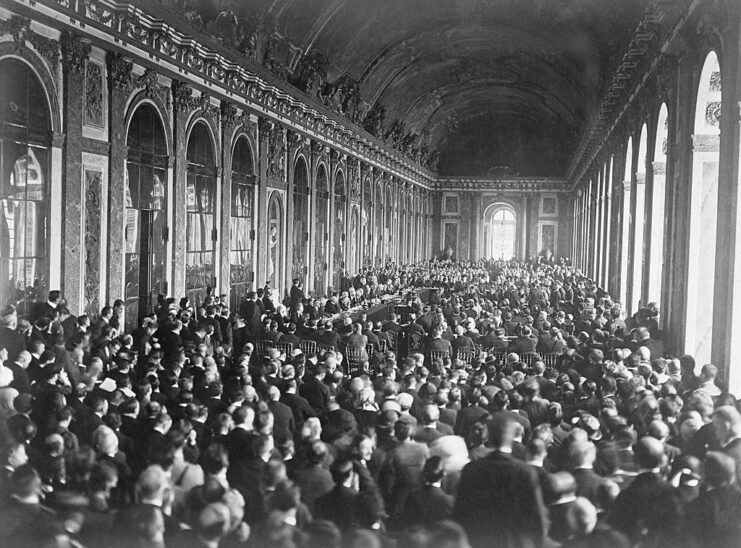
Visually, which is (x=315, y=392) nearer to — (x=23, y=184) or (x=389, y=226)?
(x=23, y=184)

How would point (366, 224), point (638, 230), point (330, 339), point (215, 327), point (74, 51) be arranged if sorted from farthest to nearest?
point (366, 224) < point (638, 230) < point (330, 339) < point (215, 327) < point (74, 51)

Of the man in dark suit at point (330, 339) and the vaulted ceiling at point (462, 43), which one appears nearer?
the man in dark suit at point (330, 339)

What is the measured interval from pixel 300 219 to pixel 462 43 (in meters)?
11.5

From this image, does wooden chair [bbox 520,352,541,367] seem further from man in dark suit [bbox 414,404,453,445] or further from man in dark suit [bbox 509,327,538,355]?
man in dark suit [bbox 414,404,453,445]

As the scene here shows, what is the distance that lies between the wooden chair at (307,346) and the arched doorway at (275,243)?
9734mm

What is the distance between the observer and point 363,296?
88.3 feet

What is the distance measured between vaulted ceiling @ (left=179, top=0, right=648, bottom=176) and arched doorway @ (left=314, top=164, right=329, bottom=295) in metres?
3.94

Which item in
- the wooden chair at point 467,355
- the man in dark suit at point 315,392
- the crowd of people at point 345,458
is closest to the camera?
the crowd of people at point 345,458

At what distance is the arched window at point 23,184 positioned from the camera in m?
12.4

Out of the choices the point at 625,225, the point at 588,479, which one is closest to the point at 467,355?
the point at 588,479

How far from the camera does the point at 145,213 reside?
57.3 feet

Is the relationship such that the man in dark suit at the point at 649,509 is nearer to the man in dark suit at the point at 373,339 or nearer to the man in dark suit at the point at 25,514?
the man in dark suit at the point at 25,514

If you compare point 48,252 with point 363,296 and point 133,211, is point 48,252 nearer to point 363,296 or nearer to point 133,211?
point 133,211

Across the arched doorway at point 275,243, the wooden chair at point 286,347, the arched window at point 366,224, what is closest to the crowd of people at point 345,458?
the wooden chair at point 286,347
